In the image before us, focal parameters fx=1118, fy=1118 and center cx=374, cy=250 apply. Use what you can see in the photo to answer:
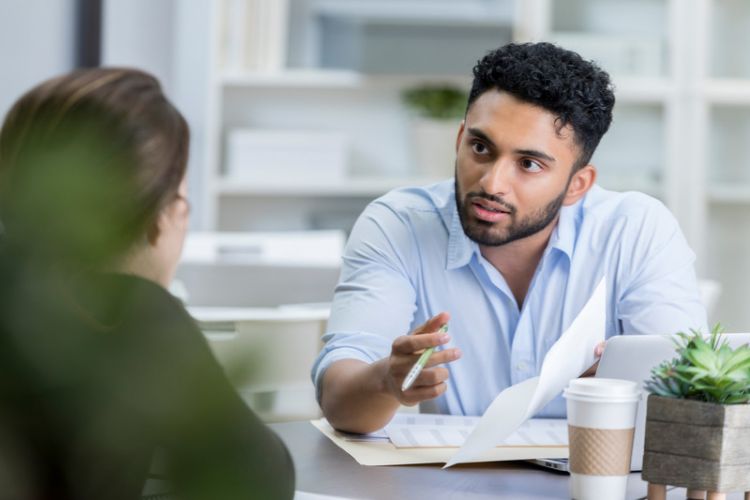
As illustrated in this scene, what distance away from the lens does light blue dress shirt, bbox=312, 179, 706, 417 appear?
177 cm

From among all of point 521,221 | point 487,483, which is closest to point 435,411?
point 521,221

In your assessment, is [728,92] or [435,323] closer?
[435,323]

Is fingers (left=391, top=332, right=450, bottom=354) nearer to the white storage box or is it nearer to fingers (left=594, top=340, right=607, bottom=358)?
fingers (left=594, top=340, right=607, bottom=358)

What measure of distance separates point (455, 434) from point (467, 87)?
10.1ft

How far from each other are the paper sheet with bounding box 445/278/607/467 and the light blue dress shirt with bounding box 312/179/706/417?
1.65ft

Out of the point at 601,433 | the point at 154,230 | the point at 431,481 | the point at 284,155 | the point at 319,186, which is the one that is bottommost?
the point at 319,186

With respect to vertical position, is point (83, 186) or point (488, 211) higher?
point (83, 186)

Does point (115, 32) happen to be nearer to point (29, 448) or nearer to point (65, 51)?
point (65, 51)

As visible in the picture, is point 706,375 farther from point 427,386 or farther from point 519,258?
point 519,258

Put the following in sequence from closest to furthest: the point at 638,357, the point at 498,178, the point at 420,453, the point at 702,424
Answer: the point at 702,424, the point at 638,357, the point at 420,453, the point at 498,178

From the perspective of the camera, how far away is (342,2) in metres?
4.32

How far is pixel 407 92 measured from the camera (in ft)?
14.3

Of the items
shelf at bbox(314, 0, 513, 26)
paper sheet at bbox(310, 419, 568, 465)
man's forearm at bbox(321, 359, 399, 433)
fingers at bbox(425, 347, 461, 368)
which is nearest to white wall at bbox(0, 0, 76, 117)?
shelf at bbox(314, 0, 513, 26)

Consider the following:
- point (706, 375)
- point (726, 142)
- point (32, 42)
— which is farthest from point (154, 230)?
point (726, 142)
